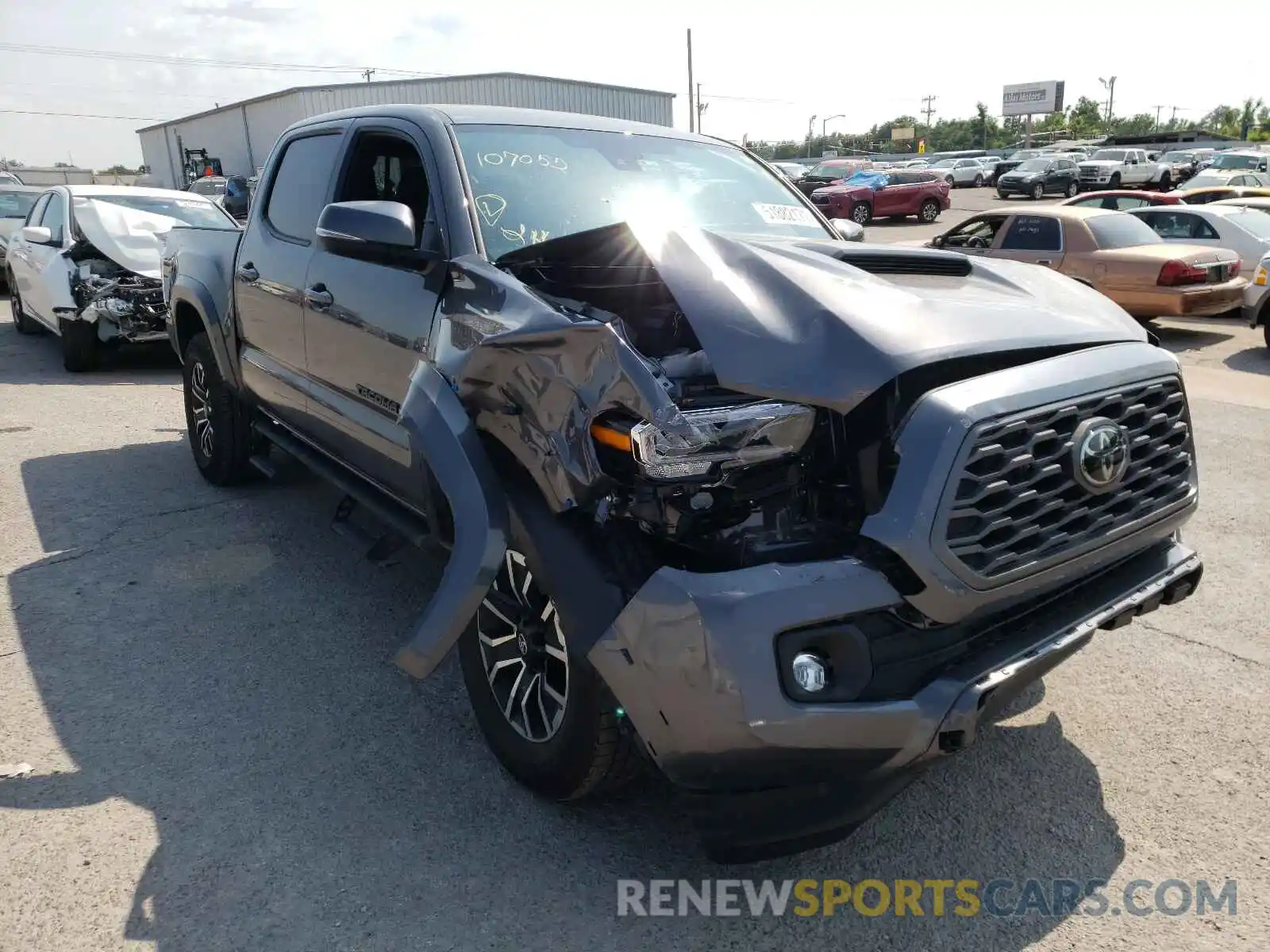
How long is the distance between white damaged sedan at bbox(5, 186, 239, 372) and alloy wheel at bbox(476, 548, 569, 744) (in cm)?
717

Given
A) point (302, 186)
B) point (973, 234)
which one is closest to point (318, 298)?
point (302, 186)

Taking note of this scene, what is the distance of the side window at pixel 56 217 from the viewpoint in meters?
10.1

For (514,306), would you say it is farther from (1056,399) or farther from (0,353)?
(0,353)

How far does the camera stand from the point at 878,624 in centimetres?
225

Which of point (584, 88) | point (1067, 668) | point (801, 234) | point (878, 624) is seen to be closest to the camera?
point (878, 624)

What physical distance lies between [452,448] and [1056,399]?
1565 millimetres

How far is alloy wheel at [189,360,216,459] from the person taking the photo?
583 cm

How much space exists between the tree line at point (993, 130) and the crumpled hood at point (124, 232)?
301 ft

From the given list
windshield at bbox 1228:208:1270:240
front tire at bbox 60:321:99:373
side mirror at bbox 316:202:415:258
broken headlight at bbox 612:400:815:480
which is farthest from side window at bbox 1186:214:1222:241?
front tire at bbox 60:321:99:373

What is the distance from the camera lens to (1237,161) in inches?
1200

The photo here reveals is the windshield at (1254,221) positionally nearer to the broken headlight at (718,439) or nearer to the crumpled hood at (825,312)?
the crumpled hood at (825,312)

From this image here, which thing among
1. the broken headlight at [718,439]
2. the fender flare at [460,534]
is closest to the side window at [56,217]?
the fender flare at [460,534]

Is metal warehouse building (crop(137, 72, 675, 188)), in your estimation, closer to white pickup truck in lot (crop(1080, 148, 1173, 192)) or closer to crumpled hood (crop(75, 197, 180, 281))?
white pickup truck in lot (crop(1080, 148, 1173, 192))

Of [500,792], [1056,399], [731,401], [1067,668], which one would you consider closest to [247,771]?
[500,792]
